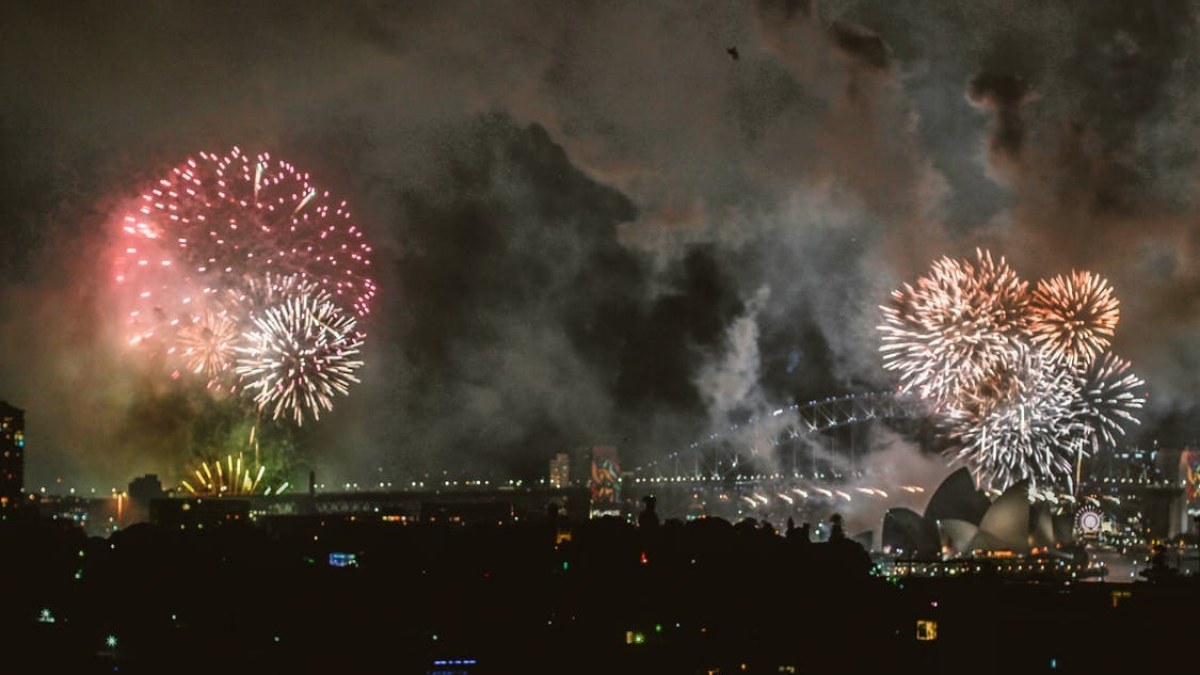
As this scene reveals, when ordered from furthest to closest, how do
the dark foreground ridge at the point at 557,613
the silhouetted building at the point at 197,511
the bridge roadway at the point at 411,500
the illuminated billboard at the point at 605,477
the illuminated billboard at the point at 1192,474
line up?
the illuminated billboard at the point at 605,477 → the illuminated billboard at the point at 1192,474 → the bridge roadway at the point at 411,500 → the silhouetted building at the point at 197,511 → the dark foreground ridge at the point at 557,613

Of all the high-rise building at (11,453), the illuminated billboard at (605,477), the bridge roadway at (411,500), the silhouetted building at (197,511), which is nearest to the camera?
the silhouetted building at (197,511)

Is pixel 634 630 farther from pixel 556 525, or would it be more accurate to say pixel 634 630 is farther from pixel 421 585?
pixel 556 525

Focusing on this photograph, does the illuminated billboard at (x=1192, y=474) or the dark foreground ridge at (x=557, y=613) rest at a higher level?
the illuminated billboard at (x=1192, y=474)

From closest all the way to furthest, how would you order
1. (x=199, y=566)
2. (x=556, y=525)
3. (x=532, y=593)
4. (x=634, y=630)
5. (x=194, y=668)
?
(x=194, y=668)
(x=634, y=630)
(x=532, y=593)
(x=199, y=566)
(x=556, y=525)

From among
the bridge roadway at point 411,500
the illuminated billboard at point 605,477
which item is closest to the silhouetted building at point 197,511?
the bridge roadway at point 411,500

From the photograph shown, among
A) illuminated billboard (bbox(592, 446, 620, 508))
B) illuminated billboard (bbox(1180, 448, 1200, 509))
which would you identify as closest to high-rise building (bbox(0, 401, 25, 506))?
illuminated billboard (bbox(592, 446, 620, 508))

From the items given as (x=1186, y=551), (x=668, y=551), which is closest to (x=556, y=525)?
(x=668, y=551)

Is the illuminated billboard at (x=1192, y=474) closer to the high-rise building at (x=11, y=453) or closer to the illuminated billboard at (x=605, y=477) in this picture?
the illuminated billboard at (x=605, y=477)
